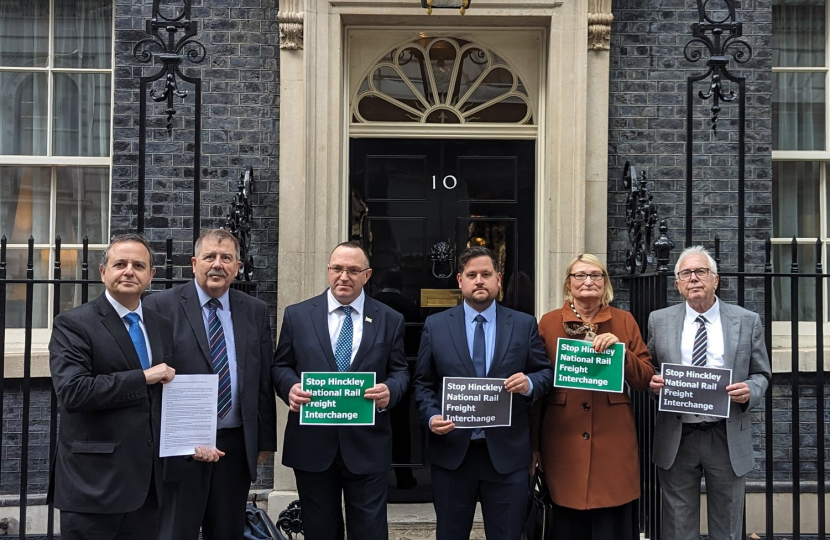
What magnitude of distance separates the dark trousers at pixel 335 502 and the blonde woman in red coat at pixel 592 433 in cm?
96

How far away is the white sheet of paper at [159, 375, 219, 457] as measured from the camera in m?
4.11

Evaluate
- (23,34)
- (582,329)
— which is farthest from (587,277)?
(23,34)

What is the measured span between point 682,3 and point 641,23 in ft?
1.17

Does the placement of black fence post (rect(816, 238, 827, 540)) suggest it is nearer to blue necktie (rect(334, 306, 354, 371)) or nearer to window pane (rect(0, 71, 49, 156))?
blue necktie (rect(334, 306, 354, 371))

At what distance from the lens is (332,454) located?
14.6 feet

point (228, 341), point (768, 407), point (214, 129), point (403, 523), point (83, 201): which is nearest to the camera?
point (228, 341)

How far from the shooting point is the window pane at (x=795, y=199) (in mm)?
7199

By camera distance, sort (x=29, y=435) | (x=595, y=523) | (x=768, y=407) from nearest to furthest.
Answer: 1. (x=595, y=523)
2. (x=768, y=407)
3. (x=29, y=435)

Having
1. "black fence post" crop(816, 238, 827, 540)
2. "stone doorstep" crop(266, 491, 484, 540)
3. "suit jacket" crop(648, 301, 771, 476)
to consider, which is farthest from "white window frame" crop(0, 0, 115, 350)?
"black fence post" crop(816, 238, 827, 540)

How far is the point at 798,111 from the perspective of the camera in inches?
284

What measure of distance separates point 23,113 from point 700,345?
5.47m

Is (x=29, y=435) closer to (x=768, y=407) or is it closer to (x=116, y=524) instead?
(x=116, y=524)

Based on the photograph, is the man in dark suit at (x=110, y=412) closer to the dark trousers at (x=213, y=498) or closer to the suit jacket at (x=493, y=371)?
the dark trousers at (x=213, y=498)

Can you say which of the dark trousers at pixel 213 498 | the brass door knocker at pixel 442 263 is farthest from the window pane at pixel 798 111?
the dark trousers at pixel 213 498
